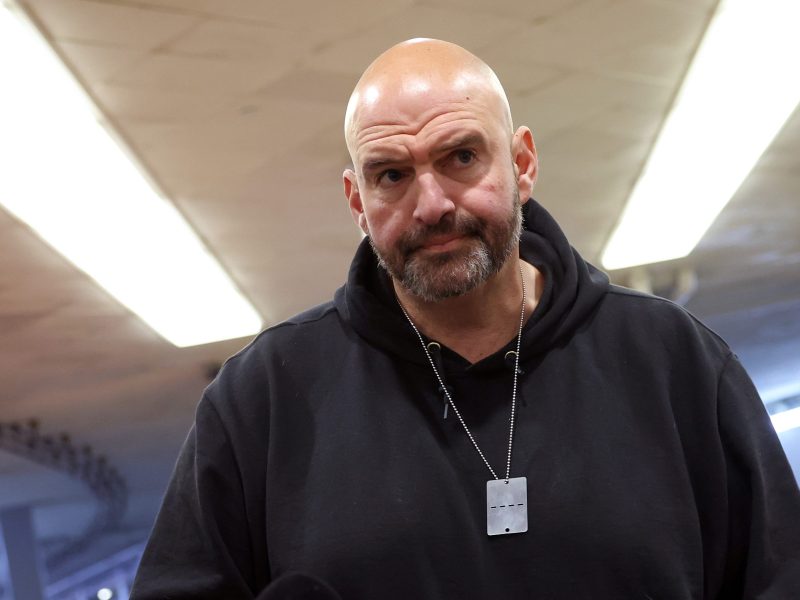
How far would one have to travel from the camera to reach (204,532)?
1.80 meters

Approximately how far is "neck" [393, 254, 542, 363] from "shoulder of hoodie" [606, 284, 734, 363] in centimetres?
16

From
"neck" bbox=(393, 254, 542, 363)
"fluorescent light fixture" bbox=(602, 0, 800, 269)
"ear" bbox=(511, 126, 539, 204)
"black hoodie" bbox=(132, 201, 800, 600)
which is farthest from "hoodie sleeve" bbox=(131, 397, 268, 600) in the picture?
"fluorescent light fixture" bbox=(602, 0, 800, 269)

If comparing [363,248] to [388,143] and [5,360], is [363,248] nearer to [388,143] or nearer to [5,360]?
[388,143]

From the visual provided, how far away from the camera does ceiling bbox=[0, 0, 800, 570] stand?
3984mm

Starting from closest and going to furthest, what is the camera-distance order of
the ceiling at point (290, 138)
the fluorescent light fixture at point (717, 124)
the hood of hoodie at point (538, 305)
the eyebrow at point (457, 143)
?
the eyebrow at point (457, 143), the hood of hoodie at point (538, 305), the ceiling at point (290, 138), the fluorescent light fixture at point (717, 124)

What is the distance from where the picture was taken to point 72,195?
5.12 metres

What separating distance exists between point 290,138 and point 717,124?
2.02 meters

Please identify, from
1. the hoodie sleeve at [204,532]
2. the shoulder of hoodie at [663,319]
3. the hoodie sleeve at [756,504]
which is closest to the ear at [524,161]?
the shoulder of hoodie at [663,319]

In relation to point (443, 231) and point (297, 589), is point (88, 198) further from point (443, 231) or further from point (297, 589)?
point (297, 589)

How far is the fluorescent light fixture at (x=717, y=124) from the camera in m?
4.51

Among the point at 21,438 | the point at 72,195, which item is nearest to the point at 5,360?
the point at 21,438

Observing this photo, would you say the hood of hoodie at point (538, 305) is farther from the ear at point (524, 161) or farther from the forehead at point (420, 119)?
the forehead at point (420, 119)

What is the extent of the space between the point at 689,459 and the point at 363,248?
2.16 feet

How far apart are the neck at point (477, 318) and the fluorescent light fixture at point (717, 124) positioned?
2667mm
